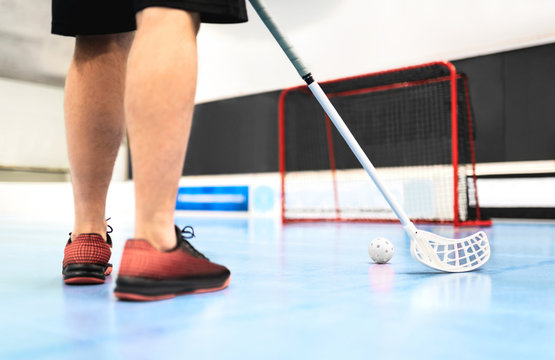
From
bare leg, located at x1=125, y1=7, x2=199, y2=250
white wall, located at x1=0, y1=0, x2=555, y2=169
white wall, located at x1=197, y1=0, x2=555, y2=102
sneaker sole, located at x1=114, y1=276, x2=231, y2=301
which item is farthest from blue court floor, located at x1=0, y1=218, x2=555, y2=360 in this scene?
white wall, located at x1=197, y1=0, x2=555, y2=102

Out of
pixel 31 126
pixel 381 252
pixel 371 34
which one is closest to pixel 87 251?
pixel 381 252

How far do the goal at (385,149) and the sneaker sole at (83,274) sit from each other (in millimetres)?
2805

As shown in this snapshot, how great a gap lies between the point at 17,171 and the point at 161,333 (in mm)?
6021

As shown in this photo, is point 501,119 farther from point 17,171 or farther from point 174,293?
point 17,171

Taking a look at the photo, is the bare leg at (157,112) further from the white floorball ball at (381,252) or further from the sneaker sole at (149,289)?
the white floorball ball at (381,252)

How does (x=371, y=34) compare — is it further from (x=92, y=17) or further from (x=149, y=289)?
(x=149, y=289)

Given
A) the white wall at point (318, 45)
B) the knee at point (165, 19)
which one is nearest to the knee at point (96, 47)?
the knee at point (165, 19)

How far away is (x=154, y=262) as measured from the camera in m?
0.72

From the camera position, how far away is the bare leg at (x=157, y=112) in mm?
734

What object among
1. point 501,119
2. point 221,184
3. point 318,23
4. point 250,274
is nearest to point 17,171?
point 221,184

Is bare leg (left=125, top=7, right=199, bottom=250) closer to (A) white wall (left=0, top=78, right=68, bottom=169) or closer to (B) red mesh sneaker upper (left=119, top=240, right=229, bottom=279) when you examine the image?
(B) red mesh sneaker upper (left=119, top=240, right=229, bottom=279)

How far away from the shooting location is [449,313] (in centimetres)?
69

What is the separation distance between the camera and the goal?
377cm

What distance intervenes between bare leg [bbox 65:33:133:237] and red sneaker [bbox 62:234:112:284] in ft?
0.15
